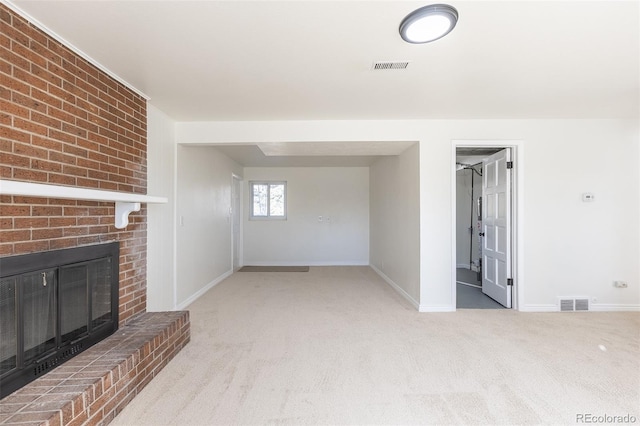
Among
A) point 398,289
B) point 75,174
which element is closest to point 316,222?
point 398,289

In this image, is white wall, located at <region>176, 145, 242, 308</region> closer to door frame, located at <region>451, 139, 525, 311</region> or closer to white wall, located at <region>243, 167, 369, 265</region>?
white wall, located at <region>243, 167, 369, 265</region>

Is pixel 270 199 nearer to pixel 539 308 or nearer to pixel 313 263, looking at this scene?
pixel 313 263

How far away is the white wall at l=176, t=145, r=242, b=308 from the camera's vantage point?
12.3 ft

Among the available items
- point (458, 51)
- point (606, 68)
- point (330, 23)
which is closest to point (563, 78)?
Answer: point (606, 68)

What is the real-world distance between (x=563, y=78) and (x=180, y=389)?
12.4 feet

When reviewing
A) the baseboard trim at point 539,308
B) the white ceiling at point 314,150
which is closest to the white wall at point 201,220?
the white ceiling at point 314,150

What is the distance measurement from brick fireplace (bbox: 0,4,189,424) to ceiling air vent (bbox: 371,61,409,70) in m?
2.10

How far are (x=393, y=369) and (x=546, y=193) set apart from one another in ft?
9.71

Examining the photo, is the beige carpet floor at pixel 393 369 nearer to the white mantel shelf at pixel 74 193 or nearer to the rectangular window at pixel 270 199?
the white mantel shelf at pixel 74 193

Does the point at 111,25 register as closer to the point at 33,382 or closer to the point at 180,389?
the point at 33,382

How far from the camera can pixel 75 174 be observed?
6.66ft

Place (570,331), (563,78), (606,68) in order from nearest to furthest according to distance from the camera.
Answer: (606,68)
(563,78)
(570,331)

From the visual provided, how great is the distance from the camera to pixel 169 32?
1793mm

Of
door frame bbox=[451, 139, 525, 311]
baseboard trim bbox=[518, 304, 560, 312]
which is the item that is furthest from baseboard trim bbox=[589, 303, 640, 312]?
door frame bbox=[451, 139, 525, 311]
